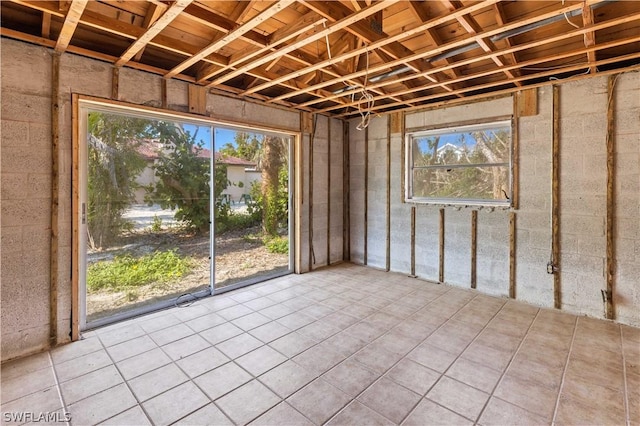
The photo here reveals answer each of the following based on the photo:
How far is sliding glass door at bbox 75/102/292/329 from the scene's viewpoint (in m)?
3.18

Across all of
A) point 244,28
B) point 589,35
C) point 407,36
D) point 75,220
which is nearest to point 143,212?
point 75,220

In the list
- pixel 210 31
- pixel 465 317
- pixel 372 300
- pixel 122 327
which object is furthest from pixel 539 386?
pixel 210 31

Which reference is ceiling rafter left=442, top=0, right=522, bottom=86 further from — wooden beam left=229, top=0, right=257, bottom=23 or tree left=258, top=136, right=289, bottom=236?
tree left=258, top=136, right=289, bottom=236

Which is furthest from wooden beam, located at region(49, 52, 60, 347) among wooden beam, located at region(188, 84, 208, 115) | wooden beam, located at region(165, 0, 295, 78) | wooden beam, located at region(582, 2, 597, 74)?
wooden beam, located at region(582, 2, 597, 74)

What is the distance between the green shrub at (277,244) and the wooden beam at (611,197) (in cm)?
416

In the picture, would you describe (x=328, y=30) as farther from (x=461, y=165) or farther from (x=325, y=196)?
(x=325, y=196)

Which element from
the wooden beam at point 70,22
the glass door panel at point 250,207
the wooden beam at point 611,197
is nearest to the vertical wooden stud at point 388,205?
the glass door panel at point 250,207

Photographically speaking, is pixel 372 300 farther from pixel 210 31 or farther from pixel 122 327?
pixel 210 31

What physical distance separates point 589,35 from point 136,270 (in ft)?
16.4

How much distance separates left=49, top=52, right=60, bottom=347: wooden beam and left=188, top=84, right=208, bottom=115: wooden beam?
1.23 meters

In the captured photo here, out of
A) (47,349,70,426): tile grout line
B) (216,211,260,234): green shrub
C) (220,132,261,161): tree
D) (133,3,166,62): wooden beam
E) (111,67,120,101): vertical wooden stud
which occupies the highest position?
(133,3,166,62): wooden beam

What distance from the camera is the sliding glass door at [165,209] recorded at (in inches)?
125

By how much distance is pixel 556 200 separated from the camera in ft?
11.8

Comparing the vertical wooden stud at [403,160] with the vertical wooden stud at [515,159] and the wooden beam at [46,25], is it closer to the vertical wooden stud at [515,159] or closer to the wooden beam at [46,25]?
the vertical wooden stud at [515,159]
